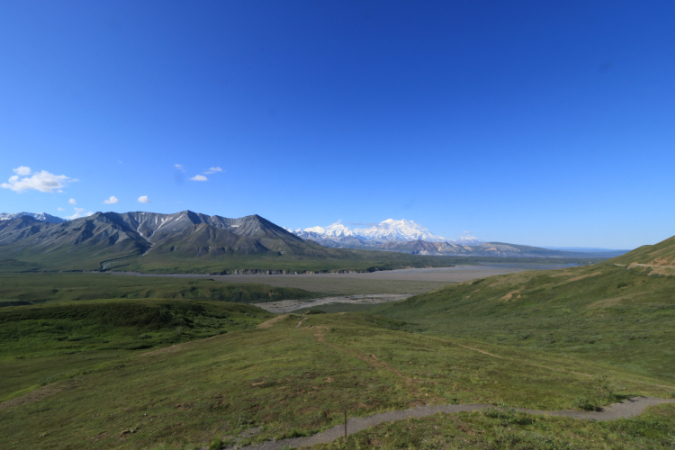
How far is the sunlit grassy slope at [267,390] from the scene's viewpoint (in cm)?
2048

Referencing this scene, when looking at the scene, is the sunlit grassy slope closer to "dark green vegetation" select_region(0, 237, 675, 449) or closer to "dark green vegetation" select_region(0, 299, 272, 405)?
"dark green vegetation" select_region(0, 237, 675, 449)

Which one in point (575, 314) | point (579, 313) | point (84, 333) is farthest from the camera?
point (575, 314)

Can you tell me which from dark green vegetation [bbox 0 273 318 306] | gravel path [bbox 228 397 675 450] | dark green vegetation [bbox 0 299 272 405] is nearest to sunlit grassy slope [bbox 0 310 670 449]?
gravel path [bbox 228 397 675 450]

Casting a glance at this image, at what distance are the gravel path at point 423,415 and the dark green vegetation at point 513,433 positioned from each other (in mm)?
1054

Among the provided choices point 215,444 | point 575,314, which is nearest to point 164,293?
point 215,444

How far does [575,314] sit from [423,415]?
7617 cm

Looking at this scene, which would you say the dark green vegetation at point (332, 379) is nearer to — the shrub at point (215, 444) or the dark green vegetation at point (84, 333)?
the shrub at point (215, 444)

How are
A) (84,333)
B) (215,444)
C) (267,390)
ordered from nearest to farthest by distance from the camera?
(215,444), (267,390), (84,333)

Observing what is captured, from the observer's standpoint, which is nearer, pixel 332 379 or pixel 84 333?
pixel 332 379

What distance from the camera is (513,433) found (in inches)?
645

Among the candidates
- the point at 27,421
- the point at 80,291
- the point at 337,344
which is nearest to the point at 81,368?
the point at 27,421

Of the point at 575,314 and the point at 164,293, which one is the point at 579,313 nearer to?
the point at 575,314

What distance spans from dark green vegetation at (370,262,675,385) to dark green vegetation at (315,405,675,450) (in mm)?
28640

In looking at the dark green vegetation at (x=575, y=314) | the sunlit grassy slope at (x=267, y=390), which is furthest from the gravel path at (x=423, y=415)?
the dark green vegetation at (x=575, y=314)
